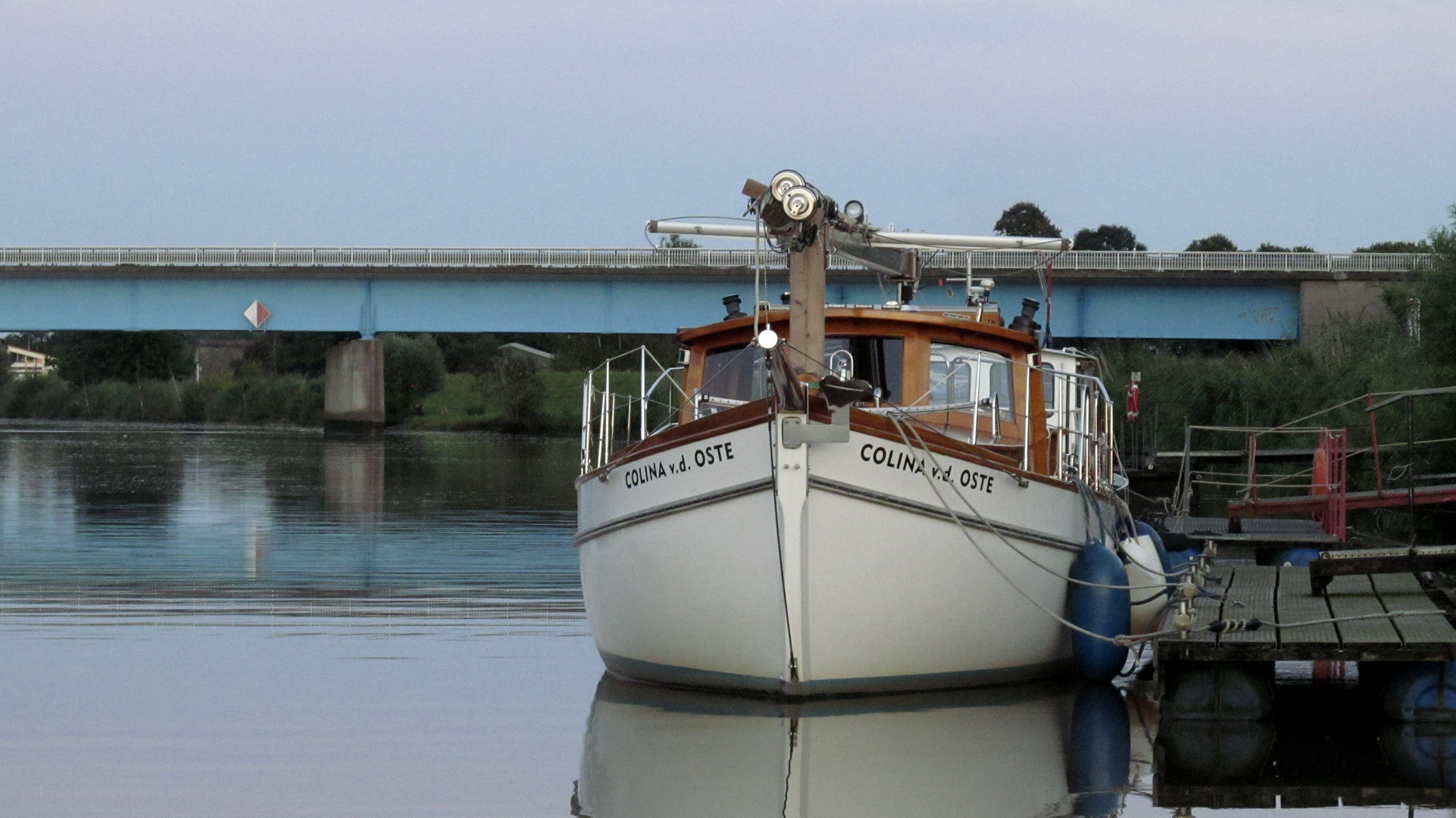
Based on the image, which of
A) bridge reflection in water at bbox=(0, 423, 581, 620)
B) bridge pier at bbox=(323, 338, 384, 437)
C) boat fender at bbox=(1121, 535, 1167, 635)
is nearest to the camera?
boat fender at bbox=(1121, 535, 1167, 635)

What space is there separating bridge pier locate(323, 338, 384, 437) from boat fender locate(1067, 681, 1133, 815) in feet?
169

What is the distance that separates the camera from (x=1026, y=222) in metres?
98.5

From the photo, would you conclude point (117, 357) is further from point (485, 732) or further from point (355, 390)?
point (485, 732)

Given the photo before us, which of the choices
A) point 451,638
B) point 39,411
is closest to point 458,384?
point 39,411

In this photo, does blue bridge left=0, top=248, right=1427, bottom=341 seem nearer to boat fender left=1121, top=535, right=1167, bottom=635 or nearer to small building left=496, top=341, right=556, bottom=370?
boat fender left=1121, top=535, right=1167, bottom=635

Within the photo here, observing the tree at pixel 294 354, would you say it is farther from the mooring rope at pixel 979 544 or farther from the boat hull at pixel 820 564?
the mooring rope at pixel 979 544

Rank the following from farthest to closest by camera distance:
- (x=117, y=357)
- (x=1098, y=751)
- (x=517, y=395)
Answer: (x=117, y=357)
(x=517, y=395)
(x=1098, y=751)

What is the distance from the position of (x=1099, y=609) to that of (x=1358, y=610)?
1.96 meters

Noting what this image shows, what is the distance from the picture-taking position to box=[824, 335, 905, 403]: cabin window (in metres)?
13.7

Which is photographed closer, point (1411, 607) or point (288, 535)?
point (1411, 607)

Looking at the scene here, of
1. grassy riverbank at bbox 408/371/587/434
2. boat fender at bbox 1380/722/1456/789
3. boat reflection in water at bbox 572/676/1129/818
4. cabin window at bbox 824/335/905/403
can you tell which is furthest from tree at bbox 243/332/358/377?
boat fender at bbox 1380/722/1456/789

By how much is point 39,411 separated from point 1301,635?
4173 inches

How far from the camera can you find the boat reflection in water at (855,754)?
9422mm

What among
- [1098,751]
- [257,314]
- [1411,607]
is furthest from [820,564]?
[257,314]
